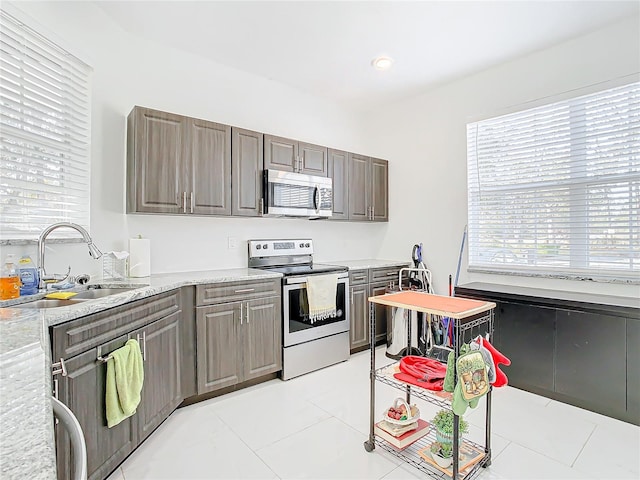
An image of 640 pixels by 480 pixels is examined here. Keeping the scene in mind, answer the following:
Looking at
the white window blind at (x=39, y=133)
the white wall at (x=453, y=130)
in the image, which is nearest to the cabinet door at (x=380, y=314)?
the white wall at (x=453, y=130)

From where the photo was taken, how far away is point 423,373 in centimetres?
194

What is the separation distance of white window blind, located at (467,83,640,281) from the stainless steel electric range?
1445 mm

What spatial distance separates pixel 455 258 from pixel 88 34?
3723 mm

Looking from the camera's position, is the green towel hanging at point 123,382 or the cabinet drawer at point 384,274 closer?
the green towel hanging at point 123,382

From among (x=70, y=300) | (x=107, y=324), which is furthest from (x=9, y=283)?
(x=107, y=324)

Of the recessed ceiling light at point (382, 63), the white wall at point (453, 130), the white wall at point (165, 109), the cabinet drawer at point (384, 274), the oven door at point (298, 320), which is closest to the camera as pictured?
the white wall at point (165, 109)

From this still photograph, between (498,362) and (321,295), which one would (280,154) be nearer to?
(321,295)

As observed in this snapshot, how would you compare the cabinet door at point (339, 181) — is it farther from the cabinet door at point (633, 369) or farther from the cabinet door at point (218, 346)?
the cabinet door at point (633, 369)

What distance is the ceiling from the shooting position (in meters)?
2.51

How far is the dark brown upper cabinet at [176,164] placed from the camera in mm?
2609

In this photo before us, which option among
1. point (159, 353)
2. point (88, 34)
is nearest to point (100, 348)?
point (159, 353)

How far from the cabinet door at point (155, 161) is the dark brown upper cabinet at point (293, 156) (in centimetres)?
78

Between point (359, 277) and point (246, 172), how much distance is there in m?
1.55

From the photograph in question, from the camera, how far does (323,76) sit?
3.60m
